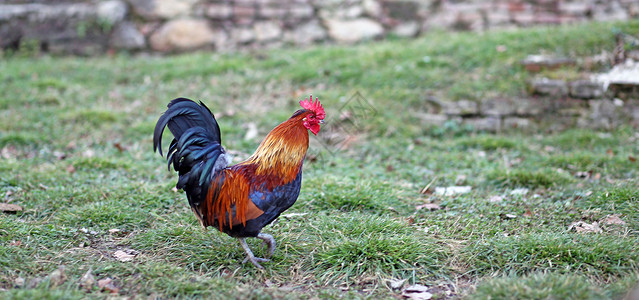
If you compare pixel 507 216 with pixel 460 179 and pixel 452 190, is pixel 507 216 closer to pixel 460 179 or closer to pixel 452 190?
pixel 452 190

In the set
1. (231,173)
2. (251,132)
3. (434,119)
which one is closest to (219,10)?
(251,132)

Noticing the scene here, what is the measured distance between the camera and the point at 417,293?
9.59 ft

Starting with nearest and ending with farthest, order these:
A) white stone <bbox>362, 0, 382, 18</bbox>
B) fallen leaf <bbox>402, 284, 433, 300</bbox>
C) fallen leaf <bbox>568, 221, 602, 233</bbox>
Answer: fallen leaf <bbox>402, 284, 433, 300</bbox> < fallen leaf <bbox>568, 221, 602, 233</bbox> < white stone <bbox>362, 0, 382, 18</bbox>

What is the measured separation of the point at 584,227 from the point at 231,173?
8.24 feet

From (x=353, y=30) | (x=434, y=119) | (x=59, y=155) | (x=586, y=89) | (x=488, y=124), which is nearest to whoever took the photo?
(x=59, y=155)

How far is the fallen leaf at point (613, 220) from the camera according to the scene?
349 cm

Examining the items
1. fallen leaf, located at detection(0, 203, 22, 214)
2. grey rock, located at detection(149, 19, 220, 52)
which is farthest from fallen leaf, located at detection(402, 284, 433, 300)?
grey rock, located at detection(149, 19, 220, 52)

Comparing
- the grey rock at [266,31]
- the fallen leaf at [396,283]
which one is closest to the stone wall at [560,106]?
the fallen leaf at [396,283]

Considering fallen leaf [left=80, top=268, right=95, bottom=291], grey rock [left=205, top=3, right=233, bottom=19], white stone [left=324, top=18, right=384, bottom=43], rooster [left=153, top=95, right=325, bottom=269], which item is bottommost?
fallen leaf [left=80, top=268, right=95, bottom=291]

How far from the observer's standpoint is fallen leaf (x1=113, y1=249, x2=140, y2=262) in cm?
320

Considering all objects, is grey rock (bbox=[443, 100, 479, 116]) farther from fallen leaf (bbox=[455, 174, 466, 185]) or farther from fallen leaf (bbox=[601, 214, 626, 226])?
fallen leaf (bbox=[601, 214, 626, 226])

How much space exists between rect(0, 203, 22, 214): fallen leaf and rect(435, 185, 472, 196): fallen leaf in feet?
11.3

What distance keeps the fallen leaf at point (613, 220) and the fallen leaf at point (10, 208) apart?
440 centimetres

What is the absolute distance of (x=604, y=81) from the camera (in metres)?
6.04
